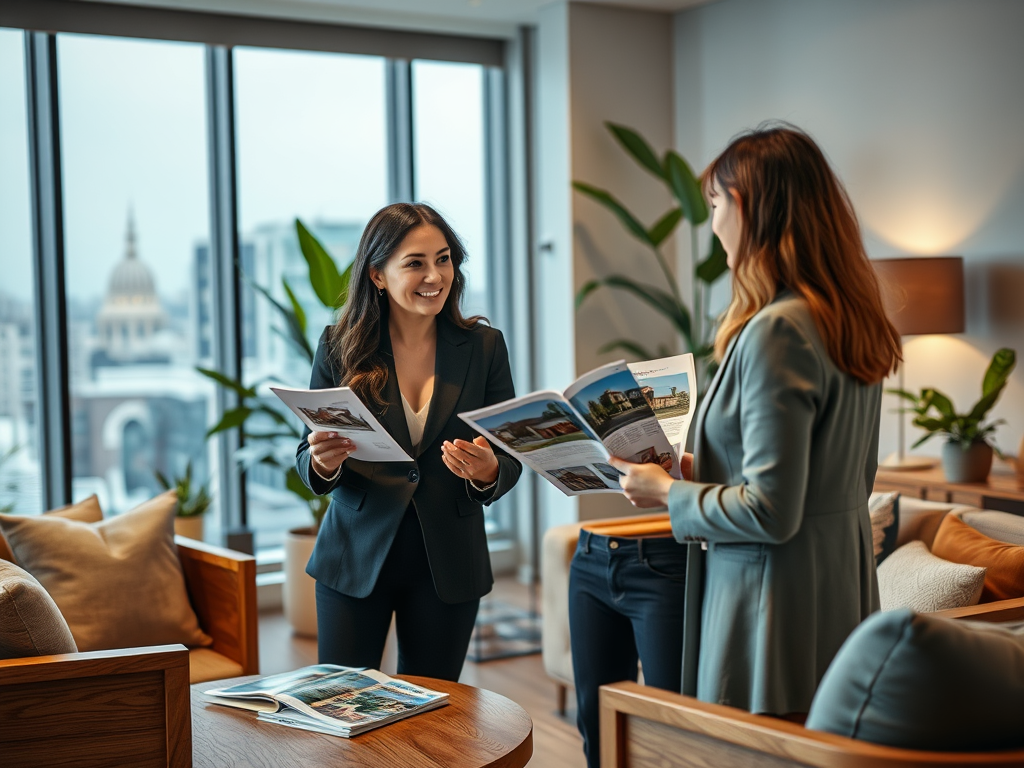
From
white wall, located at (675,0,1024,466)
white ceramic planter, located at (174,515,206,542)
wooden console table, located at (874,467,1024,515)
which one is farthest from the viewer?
white ceramic planter, located at (174,515,206,542)

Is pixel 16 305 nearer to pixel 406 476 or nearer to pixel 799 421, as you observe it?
pixel 406 476

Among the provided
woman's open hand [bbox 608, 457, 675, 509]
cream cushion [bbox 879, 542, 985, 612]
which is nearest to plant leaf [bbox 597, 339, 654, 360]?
cream cushion [bbox 879, 542, 985, 612]

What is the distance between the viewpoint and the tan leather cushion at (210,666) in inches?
104

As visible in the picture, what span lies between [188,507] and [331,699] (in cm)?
280

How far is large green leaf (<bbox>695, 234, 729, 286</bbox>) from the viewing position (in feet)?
14.6

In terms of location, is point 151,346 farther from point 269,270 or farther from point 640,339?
point 640,339

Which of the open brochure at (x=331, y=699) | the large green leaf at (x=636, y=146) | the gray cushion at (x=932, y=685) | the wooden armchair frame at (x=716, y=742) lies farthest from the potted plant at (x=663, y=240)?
the gray cushion at (x=932, y=685)

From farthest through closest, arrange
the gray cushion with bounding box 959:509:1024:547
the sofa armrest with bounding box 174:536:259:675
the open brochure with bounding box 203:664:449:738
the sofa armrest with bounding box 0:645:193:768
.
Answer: the sofa armrest with bounding box 174:536:259:675, the gray cushion with bounding box 959:509:1024:547, the open brochure with bounding box 203:664:449:738, the sofa armrest with bounding box 0:645:193:768

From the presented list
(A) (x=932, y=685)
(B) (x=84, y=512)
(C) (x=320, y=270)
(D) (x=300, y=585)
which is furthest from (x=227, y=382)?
(A) (x=932, y=685)

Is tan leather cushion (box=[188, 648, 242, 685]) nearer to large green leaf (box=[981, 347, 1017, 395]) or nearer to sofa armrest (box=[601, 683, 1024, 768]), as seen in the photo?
sofa armrest (box=[601, 683, 1024, 768])

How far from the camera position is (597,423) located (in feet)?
5.24

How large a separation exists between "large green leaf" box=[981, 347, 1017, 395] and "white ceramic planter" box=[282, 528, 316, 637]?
107 inches

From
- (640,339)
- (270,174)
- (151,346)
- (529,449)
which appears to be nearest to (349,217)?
(270,174)

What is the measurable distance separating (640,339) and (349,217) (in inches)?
63.6
